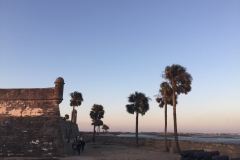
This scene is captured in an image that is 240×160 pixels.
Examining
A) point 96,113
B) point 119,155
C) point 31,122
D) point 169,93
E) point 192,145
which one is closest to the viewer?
point 31,122

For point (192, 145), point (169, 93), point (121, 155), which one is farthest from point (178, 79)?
point (121, 155)

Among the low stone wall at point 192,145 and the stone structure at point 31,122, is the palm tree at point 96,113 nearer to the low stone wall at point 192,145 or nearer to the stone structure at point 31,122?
the low stone wall at point 192,145

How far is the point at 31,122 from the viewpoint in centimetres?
1716

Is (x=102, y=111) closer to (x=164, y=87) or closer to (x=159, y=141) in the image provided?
(x=159, y=141)

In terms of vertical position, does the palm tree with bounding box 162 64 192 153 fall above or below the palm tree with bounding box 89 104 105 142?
above

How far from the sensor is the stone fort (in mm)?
15789

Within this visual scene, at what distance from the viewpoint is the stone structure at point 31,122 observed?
51.8ft

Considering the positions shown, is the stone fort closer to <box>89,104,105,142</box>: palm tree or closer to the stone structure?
the stone structure

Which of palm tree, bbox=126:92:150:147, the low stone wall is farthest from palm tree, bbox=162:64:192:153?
palm tree, bbox=126:92:150:147

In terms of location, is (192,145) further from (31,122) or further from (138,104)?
(31,122)

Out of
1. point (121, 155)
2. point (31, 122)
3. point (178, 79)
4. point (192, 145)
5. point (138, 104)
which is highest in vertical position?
point (178, 79)

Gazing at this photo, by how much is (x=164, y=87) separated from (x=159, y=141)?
783 centimetres

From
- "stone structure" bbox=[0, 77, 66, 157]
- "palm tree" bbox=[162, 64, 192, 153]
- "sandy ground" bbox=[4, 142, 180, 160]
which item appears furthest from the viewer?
"palm tree" bbox=[162, 64, 192, 153]

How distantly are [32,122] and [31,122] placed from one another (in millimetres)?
87
